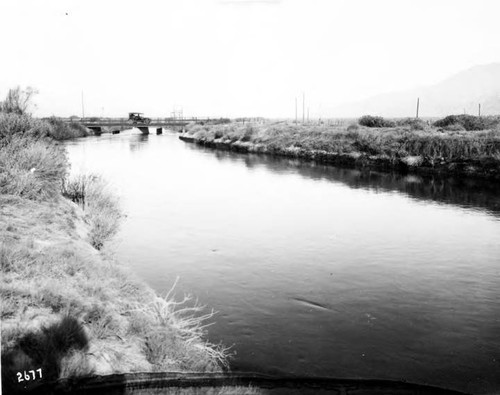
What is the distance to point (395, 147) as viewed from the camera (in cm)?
3928

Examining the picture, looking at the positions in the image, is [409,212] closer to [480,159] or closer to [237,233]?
[237,233]

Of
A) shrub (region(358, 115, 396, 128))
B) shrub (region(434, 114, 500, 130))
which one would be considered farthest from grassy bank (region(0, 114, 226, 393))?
shrub (region(358, 115, 396, 128))

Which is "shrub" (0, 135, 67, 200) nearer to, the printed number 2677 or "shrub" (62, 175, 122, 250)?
"shrub" (62, 175, 122, 250)

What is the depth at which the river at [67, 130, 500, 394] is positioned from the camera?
26.8 ft

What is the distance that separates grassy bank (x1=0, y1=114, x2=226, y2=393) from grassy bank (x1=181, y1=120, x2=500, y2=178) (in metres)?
28.9

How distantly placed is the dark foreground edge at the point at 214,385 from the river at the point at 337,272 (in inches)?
12.0

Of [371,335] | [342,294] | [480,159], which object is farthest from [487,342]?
[480,159]

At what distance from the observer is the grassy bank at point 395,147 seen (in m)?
32.8

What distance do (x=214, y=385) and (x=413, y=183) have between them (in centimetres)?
2668

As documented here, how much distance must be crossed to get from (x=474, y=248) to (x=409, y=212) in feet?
20.0

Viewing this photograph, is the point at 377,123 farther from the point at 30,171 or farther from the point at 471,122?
the point at 30,171

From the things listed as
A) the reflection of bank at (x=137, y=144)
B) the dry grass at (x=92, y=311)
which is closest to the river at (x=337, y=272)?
the dry grass at (x=92, y=311)

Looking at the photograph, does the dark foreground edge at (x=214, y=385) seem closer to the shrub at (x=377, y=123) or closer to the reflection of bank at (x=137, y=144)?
the reflection of bank at (x=137, y=144)

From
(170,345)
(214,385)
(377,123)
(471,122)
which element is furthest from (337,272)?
(377,123)
